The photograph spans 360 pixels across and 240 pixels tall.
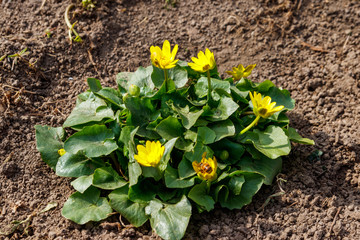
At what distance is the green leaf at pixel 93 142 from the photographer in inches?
104

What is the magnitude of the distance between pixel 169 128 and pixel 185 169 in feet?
0.94

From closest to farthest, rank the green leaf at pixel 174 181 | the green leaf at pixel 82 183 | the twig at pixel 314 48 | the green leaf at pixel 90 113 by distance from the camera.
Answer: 1. the green leaf at pixel 174 181
2. the green leaf at pixel 82 183
3. the green leaf at pixel 90 113
4. the twig at pixel 314 48

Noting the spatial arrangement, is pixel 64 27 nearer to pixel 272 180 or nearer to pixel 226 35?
pixel 226 35

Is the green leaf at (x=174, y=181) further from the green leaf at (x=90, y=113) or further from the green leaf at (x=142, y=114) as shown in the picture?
the green leaf at (x=90, y=113)

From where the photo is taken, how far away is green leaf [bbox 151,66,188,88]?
2.95 meters

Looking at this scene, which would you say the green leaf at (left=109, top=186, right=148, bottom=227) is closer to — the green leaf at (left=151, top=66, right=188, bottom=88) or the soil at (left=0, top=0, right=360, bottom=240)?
the soil at (left=0, top=0, right=360, bottom=240)

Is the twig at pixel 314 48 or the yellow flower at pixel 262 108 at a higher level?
the yellow flower at pixel 262 108

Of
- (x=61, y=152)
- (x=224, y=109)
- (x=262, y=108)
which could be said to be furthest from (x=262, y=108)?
(x=61, y=152)

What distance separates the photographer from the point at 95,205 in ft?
8.73

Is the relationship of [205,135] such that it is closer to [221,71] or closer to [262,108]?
[262,108]

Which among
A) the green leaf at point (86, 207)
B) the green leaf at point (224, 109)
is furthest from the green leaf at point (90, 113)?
the green leaf at point (224, 109)

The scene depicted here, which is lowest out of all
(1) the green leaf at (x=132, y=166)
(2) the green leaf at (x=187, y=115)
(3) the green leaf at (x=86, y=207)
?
(3) the green leaf at (x=86, y=207)

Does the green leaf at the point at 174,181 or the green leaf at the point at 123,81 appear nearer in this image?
the green leaf at the point at 174,181

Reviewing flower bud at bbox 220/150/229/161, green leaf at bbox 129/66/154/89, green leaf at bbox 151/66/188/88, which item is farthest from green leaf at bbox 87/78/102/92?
flower bud at bbox 220/150/229/161
